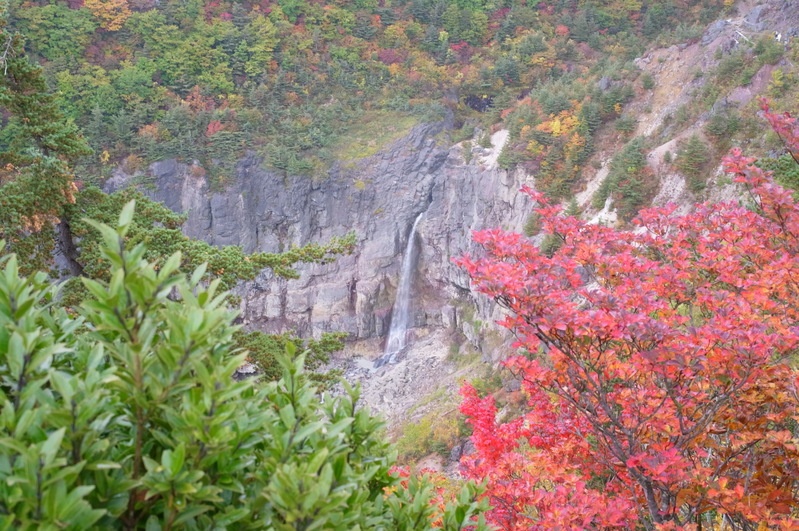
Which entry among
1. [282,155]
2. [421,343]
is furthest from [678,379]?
[282,155]

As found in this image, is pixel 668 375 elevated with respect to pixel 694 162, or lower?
lower

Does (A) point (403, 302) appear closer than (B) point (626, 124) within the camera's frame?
No

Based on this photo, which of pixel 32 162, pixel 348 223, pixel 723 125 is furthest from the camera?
pixel 348 223

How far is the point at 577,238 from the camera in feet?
15.3

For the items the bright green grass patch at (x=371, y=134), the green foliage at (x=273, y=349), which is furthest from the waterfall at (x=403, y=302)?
the green foliage at (x=273, y=349)

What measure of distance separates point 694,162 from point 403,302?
49.4ft

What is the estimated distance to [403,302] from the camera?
27234 mm

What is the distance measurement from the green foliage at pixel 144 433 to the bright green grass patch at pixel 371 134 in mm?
28335

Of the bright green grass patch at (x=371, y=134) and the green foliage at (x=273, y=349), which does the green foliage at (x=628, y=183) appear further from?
the bright green grass patch at (x=371, y=134)

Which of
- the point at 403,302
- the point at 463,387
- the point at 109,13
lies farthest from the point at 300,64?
the point at 463,387

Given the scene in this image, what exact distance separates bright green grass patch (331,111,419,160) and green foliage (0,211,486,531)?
28.3 meters

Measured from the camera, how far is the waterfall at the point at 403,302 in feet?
88.5

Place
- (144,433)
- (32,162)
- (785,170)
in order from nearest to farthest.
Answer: (144,433)
(32,162)
(785,170)

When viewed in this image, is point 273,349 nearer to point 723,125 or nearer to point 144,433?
point 144,433
